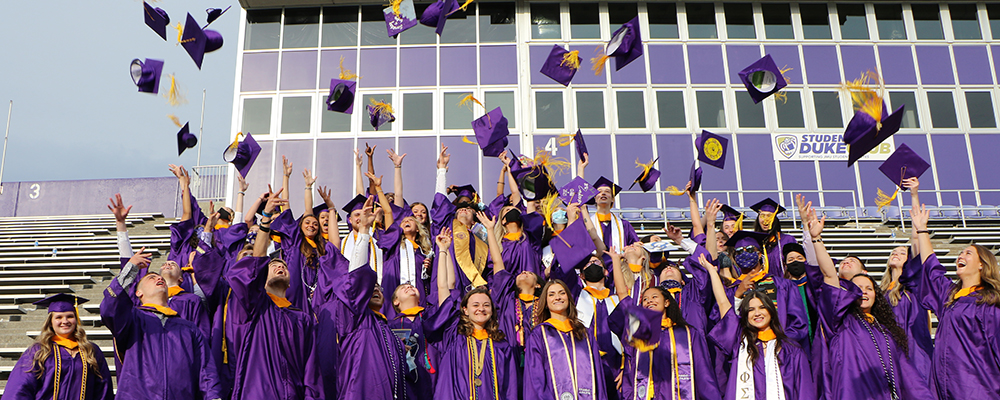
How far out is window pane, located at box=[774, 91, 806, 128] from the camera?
16.2 meters

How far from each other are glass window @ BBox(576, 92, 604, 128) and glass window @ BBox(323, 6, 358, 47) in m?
5.15

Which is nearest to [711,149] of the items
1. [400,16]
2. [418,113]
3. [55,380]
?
[400,16]

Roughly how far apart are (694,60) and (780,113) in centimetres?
218

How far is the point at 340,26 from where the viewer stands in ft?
55.5

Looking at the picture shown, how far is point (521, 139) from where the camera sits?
52.2 ft

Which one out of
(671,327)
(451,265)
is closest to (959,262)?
(671,327)

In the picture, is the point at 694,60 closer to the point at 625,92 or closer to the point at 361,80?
the point at 625,92

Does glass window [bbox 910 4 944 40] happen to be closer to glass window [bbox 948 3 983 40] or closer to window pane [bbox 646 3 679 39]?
glass window [bbox 948 3 983 40]

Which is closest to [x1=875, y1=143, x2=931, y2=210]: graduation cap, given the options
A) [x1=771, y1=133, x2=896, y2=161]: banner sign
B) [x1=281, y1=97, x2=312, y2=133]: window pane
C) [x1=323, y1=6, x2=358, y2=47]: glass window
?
[x1=771, y1=133, x2=896, y2=161]: banner sign

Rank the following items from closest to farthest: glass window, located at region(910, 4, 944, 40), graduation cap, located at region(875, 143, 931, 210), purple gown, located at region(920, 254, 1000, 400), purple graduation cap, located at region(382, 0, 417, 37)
Result: purple gown, located at region(920, 254, 1000, 400), graduation cap, located at region(875, 143, 931, 210), purple graduation cap, located at region(382, 0, 417, 37), glass window, located at region(910, 4, 944, 40)

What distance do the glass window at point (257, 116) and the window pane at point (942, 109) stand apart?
1448 cm

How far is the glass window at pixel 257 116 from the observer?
16.2 meters

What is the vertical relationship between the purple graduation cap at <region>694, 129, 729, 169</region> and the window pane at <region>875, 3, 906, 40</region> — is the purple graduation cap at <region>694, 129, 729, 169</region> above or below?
below

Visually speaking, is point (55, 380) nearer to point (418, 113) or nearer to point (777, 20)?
point (418, 113)
